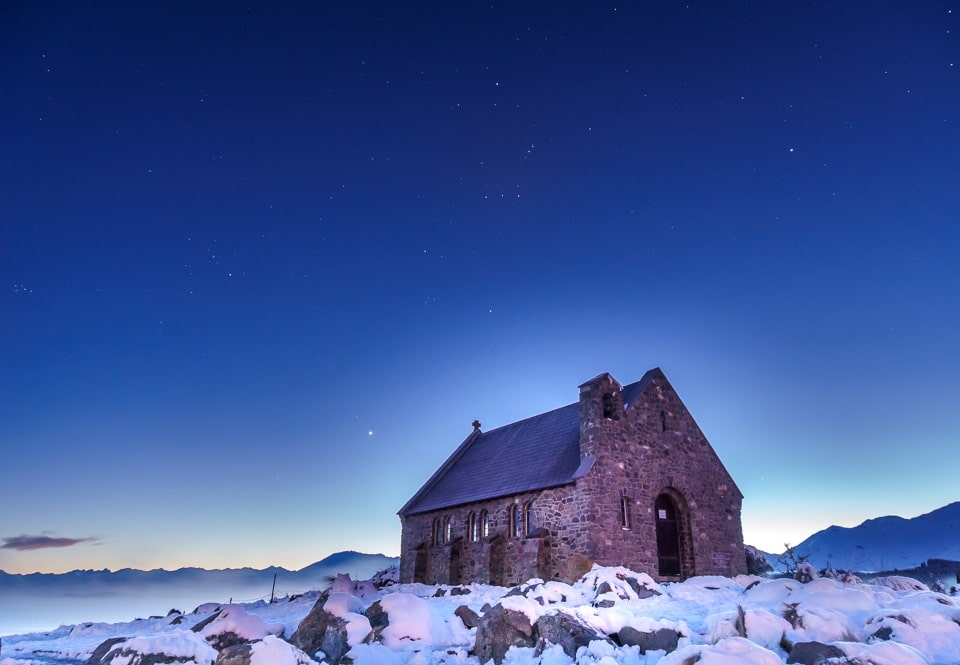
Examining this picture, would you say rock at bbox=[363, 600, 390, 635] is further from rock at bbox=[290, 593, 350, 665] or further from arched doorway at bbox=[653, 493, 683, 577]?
arched doorway at bbox=[653, 493, 683, 577]

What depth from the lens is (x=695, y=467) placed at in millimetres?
29984

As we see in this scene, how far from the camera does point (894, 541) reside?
457ft

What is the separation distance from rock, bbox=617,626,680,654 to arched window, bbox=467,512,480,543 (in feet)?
60.6

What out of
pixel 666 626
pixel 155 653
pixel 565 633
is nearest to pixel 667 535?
pixel 666 626

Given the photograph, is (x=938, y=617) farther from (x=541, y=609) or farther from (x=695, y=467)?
(x=695, y=467)

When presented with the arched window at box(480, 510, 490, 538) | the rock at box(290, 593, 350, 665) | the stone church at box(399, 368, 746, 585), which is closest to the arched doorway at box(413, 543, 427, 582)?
the stone church at box(399, 368, 746, 585)

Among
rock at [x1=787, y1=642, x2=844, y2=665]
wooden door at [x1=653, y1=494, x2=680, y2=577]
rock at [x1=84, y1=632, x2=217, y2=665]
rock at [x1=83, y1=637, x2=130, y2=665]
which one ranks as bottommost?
rock at [x1=83, y1=637, x2=130, y2=665]

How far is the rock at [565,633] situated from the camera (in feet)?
46.5

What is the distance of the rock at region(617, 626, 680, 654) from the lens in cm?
1358

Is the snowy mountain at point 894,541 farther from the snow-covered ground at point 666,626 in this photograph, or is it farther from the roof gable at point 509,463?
the snow-covered ground at point 666,626

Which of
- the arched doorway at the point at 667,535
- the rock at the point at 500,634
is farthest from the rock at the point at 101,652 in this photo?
the arched doorway at the point at 667,535

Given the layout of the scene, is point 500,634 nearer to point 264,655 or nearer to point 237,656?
point 264,655

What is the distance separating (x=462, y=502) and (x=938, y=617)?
2361 cm

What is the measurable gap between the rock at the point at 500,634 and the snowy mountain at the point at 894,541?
406 ft
